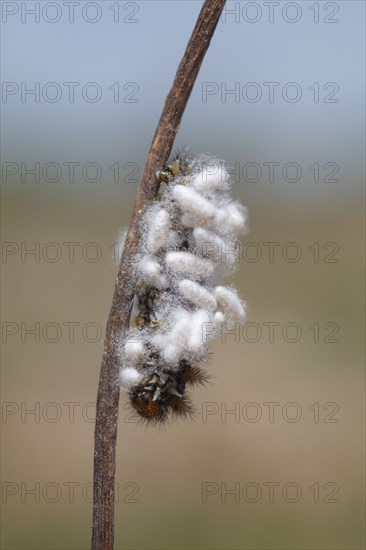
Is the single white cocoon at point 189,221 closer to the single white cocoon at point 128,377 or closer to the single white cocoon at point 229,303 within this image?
the single white cocoon at point 229,303

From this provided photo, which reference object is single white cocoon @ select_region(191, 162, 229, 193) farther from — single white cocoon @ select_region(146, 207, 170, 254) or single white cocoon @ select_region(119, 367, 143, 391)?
single white cocoon @ select_region(119, 367, 143, 391)

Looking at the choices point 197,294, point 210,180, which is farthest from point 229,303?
point 210,180

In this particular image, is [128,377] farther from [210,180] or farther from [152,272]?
[210,180]

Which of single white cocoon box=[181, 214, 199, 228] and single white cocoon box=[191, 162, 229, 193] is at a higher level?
single white cocoon box=[191, 162, 229, 193]

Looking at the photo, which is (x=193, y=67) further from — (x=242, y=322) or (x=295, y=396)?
(x=295, y=396)

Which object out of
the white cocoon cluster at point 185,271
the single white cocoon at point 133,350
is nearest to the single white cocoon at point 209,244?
the white cocoon cluster at point 185,271

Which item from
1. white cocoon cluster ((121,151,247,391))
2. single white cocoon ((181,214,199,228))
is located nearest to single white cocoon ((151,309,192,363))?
white cocoon cluster ((121,151,247,391))
